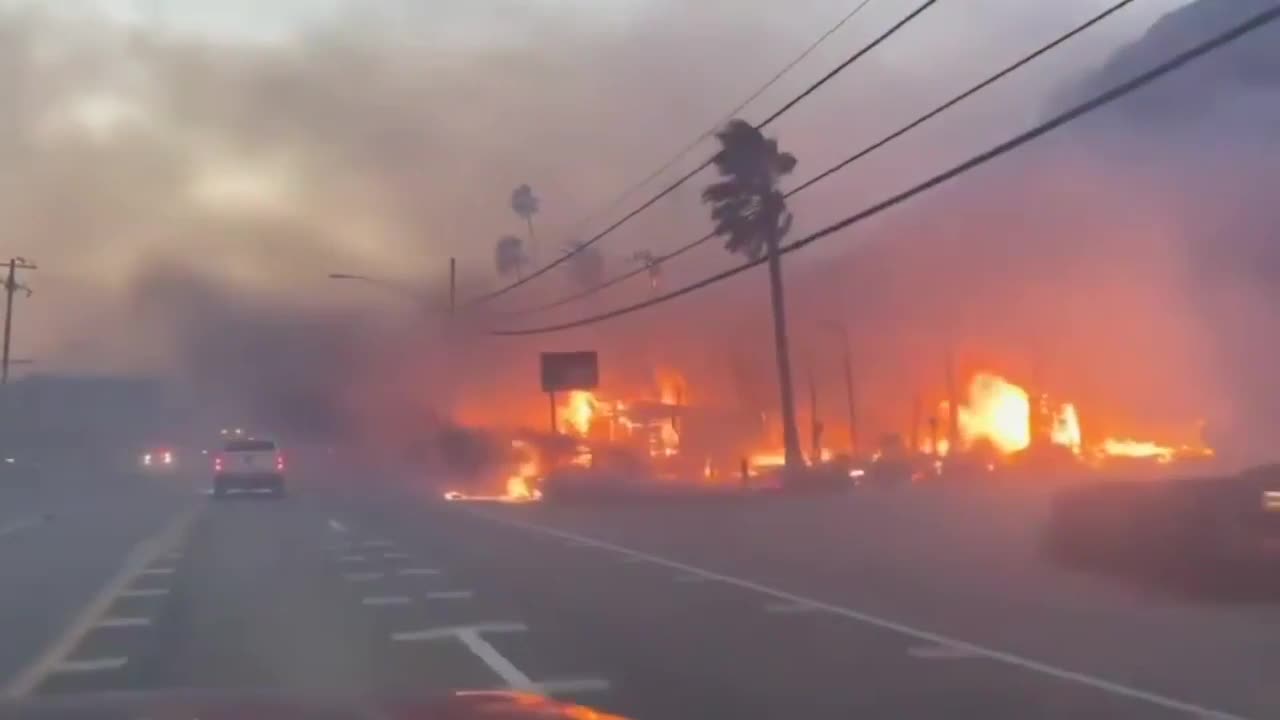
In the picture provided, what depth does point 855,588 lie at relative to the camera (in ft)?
62.6

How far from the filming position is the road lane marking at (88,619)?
12.4m

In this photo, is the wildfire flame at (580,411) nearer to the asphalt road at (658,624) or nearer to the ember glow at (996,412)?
the ember glow at (996,412)

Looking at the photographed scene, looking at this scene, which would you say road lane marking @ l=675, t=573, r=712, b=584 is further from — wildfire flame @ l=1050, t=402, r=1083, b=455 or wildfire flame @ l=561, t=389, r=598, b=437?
wildfire flame @ l=561, t=389, r=598, b=437

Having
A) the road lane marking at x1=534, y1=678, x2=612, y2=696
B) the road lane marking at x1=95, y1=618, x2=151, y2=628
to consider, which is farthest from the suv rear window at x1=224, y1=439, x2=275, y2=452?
the road lane marking at x1=534, y1=678, x2=612, y2=696

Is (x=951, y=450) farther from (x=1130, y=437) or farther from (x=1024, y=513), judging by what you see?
(x=1024, y=513)

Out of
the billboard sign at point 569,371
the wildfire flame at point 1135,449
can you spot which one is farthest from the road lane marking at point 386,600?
the wildfire flame at point 1135,449

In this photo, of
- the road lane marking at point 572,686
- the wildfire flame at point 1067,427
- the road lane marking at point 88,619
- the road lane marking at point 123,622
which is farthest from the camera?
the wildfire flame at point 1067,427

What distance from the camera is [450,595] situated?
18.6 m

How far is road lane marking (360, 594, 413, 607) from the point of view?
17.8 meters

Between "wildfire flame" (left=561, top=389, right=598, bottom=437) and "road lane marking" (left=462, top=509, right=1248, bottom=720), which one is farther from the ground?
"wildfire flame" (left=561, top=389, right=598, bottom=437)

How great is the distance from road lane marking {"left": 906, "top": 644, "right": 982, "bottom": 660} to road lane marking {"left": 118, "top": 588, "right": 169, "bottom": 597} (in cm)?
984

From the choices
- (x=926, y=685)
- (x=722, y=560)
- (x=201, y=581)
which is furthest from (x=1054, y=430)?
(x=926, y=685)

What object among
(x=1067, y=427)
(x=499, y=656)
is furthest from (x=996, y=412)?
(x=499, y=656)

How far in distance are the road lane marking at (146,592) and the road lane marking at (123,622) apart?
2.59 meters
